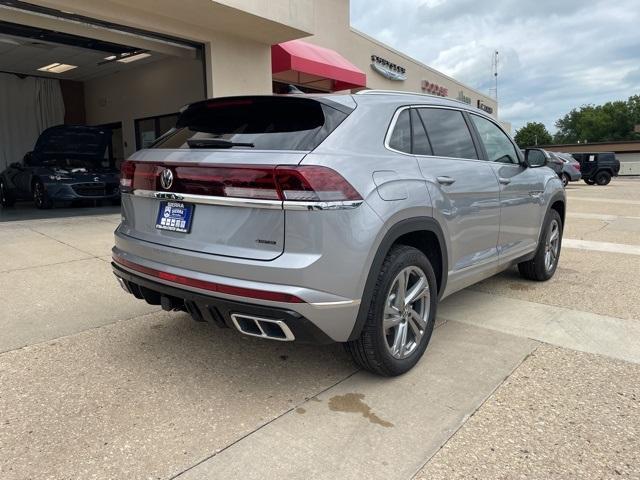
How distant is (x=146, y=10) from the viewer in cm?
905

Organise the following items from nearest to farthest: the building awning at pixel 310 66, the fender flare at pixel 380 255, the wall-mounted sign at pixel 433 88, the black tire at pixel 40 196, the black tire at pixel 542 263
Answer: the fender flare at pixel 380 255 → the black tire at pixel 542 263 → the black tire at pixel 40 196 → the building awning at pixel 310 66 → the wall-mounted sign at pixel 433 88

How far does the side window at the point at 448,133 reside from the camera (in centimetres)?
363

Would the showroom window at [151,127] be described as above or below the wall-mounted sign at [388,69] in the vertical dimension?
below

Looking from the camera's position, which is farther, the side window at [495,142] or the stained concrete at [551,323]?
the side window at [495,142]

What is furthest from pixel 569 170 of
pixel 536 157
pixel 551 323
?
pixel 551 323

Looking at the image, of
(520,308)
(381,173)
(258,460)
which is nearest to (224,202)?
(381,173)

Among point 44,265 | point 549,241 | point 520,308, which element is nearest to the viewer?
point 520,308

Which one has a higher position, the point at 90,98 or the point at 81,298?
the point at 90,98

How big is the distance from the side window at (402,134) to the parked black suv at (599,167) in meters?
25.8

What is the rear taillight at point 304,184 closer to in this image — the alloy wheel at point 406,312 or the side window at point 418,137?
the alloy wheel at point 406,312

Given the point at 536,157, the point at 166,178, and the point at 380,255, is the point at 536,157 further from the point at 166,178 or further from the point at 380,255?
the point at 166,178

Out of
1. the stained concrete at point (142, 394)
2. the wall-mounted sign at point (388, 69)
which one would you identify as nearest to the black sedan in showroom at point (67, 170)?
the stained concrete at point (142, 394)

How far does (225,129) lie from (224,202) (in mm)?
627

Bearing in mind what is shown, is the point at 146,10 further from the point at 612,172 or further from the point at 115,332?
the point at 612,172
